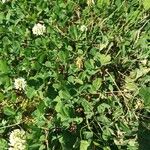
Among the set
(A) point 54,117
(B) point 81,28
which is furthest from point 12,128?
(B) point 81,28

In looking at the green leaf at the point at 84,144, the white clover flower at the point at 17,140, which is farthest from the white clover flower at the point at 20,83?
the green leaf at the point at 84,144

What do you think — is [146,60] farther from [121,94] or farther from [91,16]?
[91,16]

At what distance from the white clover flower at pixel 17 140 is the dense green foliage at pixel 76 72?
0.12 feet

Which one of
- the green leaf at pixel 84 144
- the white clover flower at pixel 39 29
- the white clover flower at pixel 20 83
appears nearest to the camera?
the green leaf at pixel 84 144

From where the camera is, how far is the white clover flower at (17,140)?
2.56m

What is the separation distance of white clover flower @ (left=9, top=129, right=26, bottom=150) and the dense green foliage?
37 millimetres

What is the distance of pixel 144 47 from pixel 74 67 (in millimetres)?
459

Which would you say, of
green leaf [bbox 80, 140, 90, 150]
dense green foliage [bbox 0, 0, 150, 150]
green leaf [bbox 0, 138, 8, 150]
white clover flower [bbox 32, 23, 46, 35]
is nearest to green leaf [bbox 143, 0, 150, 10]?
dense green foliage [bbox 0, 0, 150, 150]

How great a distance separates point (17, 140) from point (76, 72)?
0.53m

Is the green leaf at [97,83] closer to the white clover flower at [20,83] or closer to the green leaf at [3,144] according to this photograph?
the white clover flower at [20,83]

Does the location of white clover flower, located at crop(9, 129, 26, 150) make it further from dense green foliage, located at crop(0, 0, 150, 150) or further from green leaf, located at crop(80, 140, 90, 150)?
green leaf, located at crop(80, 140, 90, 150)

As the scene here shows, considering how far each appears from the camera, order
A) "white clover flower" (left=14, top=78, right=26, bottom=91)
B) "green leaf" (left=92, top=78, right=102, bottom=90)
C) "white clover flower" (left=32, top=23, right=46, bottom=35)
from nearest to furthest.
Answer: "green leaf" (left=92, top=78, right=102, bottom=90) → "white clover flower" (left=14, top=78, right=26, bottom=91) → "white clover flower" (left=32, top=23, right=46, bottom=35)

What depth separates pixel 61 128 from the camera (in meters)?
2.54

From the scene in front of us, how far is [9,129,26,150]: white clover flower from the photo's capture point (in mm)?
2564
